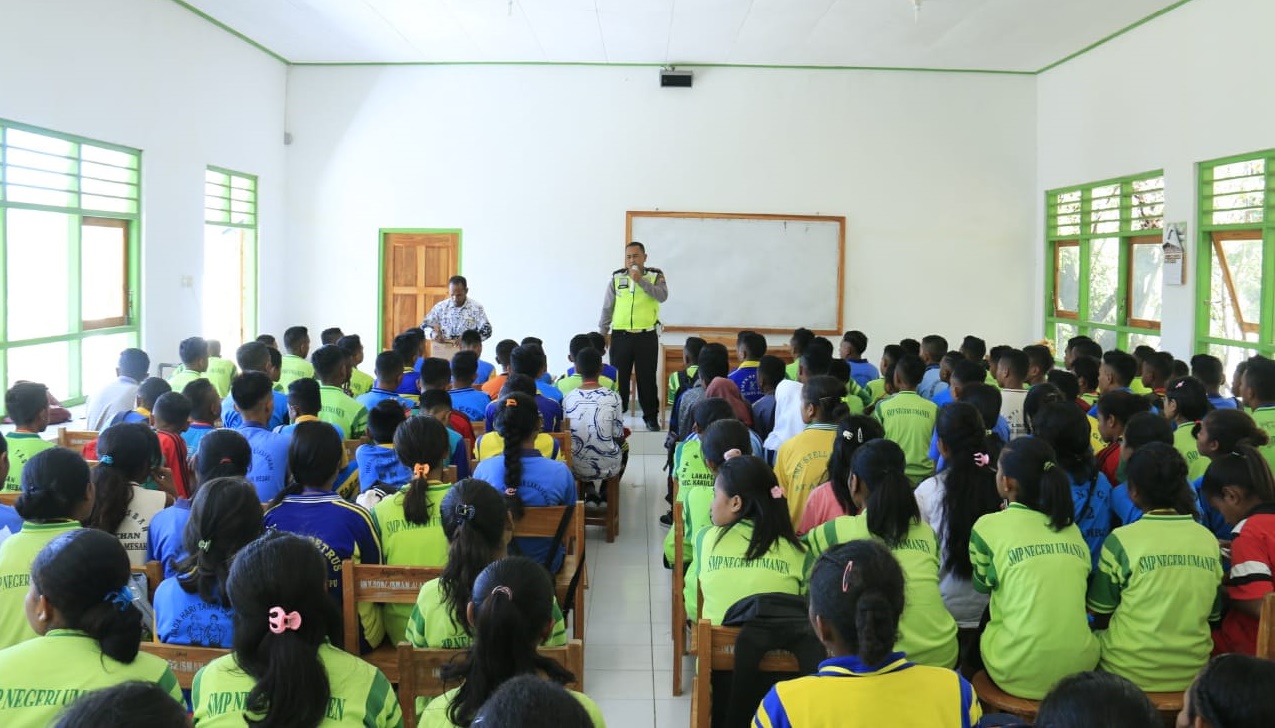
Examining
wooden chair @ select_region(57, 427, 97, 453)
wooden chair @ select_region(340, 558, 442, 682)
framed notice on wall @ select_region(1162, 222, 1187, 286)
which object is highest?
framed notice on wall @ select_region(1162, 222, 1187, 286)

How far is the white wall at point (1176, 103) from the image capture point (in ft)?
22.4

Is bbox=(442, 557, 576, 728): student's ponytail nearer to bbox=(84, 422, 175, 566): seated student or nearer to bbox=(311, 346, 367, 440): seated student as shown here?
bbox=(84, 422, 175, 566): seated student

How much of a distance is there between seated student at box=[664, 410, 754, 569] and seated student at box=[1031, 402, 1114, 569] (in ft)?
3.49


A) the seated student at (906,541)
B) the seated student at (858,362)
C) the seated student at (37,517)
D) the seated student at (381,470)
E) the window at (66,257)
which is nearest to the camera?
the seated student at (37,517)

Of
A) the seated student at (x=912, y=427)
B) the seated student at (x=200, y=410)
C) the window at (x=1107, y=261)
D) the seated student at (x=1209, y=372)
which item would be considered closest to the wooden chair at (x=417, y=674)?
the seated student at (x=200, y=410)

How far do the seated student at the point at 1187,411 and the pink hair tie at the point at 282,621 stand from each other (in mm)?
3518

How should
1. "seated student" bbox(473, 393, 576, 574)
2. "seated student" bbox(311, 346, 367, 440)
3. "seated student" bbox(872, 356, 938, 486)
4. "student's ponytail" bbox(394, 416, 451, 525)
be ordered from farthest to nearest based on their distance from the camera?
"seated student" bbox(311, 346, 367, 440) < "seated student" bbox(872, 356, 938, 486) < "seated student" bbox(473, 393, 576, 574) < "student's ponytail" bbox(394, 416, 451, 525)

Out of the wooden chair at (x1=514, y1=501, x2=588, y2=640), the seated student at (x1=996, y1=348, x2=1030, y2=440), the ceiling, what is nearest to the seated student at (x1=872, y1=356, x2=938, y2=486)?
the seated student at (x1=996, y1=348, x2=1030, y2=440)

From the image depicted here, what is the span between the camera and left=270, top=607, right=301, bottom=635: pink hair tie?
73.8 inches

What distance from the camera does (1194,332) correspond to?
752 centimetres

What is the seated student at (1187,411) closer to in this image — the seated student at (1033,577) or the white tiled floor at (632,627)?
the seated student at (1033,577)

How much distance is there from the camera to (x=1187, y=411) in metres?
4.32

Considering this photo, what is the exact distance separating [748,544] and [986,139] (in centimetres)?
866

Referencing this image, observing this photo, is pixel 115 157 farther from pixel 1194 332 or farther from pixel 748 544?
pixel 1194 332
